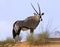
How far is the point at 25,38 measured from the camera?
1928 cm

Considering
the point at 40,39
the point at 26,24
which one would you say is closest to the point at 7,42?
the point at 40,39

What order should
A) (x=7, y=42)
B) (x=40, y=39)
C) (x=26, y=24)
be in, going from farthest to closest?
(x=26, y=24), (x=7, y=42), (x=40, y=39)

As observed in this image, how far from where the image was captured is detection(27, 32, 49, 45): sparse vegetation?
18.5 meters

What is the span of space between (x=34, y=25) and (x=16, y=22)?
4.61 ft

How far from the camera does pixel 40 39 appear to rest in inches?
743

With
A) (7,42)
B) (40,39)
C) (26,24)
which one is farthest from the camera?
(26,24)

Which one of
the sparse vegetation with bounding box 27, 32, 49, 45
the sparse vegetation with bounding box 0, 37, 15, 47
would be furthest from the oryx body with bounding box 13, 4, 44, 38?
the sparse vegetation with bounding box 27, 32, 49, 45

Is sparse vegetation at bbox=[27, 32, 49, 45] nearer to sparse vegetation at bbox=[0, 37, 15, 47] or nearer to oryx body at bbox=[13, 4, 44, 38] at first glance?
sparse vegetation at bbox=[0, 37, 15, 47]

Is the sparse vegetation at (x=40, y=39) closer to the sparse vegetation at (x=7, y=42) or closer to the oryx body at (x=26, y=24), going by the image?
the sparse vegetation at (x=7, y=42)

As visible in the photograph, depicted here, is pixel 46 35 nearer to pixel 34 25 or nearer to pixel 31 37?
pixel 31 37

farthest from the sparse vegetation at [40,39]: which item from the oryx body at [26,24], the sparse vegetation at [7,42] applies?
the oryx body at [26,24]

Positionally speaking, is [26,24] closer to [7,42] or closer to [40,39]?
[7,42]

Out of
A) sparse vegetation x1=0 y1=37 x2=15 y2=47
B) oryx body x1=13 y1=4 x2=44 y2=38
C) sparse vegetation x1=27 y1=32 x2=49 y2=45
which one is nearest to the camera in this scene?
sparse vegetation x1=27 y1=32 x2=49 y2=45

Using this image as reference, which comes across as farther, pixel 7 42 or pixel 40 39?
pixel 7 42
